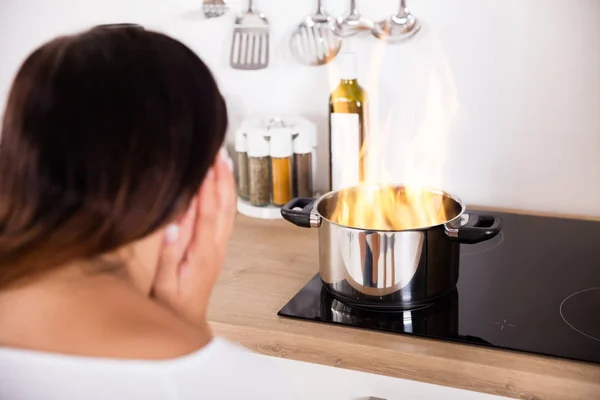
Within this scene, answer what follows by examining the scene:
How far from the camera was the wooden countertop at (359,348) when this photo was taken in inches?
32.4

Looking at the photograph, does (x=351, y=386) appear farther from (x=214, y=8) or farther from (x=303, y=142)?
(x=214, y=8)

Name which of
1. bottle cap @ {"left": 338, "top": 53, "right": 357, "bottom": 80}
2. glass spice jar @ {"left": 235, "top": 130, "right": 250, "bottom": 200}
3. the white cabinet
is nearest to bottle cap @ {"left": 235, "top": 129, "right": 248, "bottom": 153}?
glass spice jar @ {"left": 235, "top": 130, "right": 250, "bottom": 200}

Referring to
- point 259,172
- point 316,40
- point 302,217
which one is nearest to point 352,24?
point 316,40

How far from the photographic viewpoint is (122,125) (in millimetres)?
652

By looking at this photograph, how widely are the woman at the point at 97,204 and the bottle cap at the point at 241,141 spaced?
68 centimetres

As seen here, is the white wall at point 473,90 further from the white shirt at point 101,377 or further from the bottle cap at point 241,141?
the white shirt at point 101,377

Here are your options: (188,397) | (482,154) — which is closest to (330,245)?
(188,397)

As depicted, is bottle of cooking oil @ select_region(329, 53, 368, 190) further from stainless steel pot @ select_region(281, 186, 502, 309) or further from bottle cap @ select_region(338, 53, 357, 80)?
stainless steel pot @ select_region(281, 186, 502, 309)

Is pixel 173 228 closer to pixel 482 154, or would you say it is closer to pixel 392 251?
pixel 392 251

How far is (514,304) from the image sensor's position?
982 millimetres

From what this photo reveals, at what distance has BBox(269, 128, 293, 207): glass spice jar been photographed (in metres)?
1.32

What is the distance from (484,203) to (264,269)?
1.57 ft

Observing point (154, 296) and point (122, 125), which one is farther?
point (154, 296)

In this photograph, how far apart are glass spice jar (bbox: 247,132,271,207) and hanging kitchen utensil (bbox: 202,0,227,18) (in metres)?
0.27
